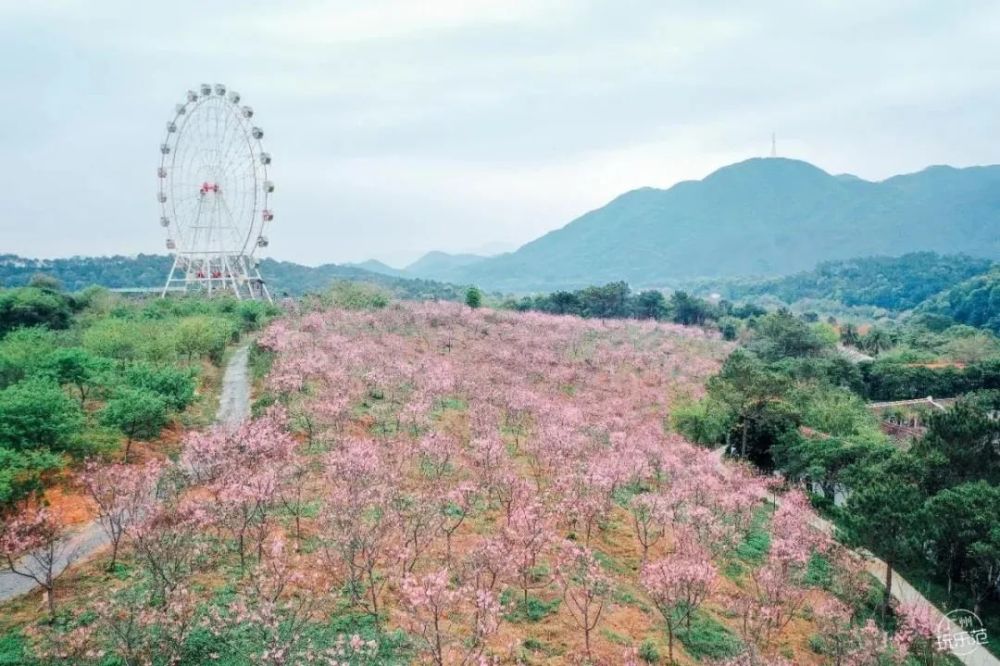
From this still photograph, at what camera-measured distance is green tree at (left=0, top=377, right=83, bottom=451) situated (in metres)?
17.2

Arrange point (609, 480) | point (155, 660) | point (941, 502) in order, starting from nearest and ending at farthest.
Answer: point (155, 660) < point (941, 502) < point (609, 480)

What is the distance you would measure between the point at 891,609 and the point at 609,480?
900cm

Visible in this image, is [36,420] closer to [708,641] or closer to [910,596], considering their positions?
→ [708,641]

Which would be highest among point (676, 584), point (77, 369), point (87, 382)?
point (77, 369)

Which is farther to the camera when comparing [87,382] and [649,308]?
[649,308]

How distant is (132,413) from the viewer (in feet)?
66.1

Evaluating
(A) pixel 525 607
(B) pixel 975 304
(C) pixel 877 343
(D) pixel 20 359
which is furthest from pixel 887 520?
(B) pixel 975 304

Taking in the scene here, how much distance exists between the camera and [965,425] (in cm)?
2291

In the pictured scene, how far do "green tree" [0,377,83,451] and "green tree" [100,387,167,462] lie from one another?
1.22 metres

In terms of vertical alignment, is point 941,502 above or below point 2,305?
below

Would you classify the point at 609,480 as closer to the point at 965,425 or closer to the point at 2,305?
the point at 965,425

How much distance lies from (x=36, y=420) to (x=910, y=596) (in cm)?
2675

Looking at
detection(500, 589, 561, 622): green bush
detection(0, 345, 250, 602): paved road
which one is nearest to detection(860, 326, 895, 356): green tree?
detection(500, 589, 561, 622): green bush

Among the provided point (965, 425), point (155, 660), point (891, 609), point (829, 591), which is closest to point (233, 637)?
point (155, 660)
